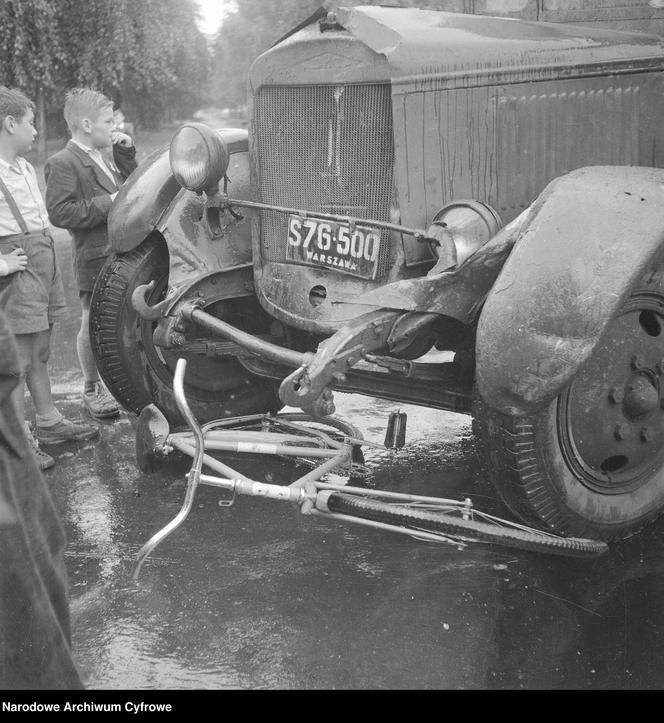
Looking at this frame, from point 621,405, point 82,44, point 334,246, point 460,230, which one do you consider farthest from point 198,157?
point 82,44

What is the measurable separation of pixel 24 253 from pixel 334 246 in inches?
56.5

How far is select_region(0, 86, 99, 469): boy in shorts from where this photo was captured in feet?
12.6

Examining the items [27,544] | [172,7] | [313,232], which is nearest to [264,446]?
[313,232]

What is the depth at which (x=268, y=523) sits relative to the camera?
344 cm

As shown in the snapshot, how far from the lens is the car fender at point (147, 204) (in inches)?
151

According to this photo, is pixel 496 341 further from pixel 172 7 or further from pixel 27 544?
pixel 172 7

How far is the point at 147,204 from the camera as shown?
3.86 m

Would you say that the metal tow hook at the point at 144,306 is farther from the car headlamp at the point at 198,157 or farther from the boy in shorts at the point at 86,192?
the boy in shorts at the point at 86,192

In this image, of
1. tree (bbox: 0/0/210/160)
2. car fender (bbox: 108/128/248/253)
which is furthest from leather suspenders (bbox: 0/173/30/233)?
tree (bbox: 0/0/210/160)

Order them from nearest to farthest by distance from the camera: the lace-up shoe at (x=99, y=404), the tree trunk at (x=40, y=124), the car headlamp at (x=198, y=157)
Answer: the car headlamp at (x=198, y=157) → the lace-up shoe at (x=99, y=404) → the tree trunk at (x=40, y=124)

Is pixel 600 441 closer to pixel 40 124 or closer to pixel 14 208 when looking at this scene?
pixel 14 208

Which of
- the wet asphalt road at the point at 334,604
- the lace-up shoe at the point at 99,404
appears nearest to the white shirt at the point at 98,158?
the lace-up shoe at the point at 99,404

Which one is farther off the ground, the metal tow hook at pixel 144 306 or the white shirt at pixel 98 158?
the white shirt at pixel 98 158

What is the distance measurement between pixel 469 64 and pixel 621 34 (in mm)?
964
